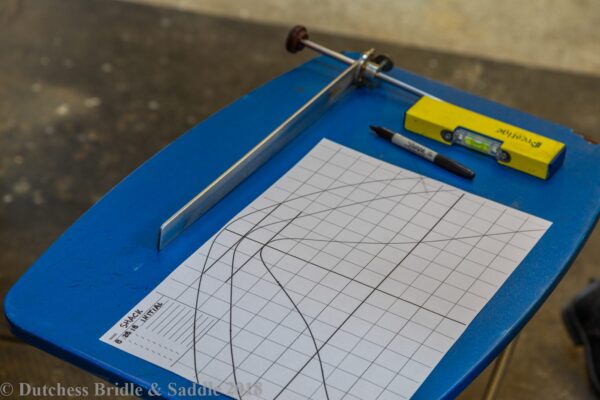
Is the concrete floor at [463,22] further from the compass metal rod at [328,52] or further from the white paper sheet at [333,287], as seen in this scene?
the white paper sheet at [333,287]

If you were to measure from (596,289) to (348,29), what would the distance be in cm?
149

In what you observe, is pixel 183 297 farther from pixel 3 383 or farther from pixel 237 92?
pixel 237 92

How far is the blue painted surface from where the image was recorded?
3.92 ft

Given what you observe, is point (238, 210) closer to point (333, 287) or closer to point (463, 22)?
point (333, 287)

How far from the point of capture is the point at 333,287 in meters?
1.27

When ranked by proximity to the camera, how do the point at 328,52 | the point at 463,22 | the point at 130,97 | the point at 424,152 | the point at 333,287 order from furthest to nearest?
the point at 463,22 < the point at 130,97 < the point at 328,52 < the point at 424,152 < the point at 333,287

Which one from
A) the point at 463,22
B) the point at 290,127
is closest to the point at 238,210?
the point at 290,127

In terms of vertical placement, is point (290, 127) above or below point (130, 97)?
above

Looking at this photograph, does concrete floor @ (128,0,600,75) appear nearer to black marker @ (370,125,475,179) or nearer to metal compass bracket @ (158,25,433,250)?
metal compass bracket @ (158,25,433,250)

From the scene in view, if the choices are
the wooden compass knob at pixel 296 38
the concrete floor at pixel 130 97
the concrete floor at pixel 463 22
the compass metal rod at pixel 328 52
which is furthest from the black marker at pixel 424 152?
the concrete floor at pixel 463 22

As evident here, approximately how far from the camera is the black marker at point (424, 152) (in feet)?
4.88

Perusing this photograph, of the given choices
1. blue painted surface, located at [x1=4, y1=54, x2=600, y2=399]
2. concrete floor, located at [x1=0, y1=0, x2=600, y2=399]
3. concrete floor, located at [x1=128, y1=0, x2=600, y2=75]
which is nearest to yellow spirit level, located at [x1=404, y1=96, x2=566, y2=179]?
blue painted surface, located at [x1=4, y1=54, x2=600, y2=399]

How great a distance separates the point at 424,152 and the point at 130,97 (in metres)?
1.65

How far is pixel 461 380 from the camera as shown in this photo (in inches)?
45.3
